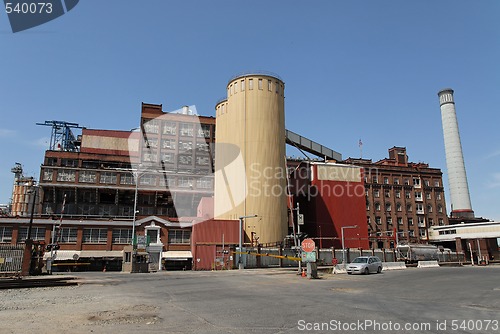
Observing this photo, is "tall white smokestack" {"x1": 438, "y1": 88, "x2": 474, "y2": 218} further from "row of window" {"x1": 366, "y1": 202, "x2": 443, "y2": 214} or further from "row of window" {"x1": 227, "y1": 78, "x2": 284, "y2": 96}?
"row of window" {"x1": 227, "y1": 78, "x2": 284, "y2": 96}

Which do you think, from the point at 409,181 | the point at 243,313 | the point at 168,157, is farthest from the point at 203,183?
the point at 243,313

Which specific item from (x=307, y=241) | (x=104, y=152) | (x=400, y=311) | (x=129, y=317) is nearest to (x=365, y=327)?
(x=400, y=311)

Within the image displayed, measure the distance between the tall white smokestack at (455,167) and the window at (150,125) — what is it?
66002 millimetres

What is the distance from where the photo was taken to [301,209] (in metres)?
63.4

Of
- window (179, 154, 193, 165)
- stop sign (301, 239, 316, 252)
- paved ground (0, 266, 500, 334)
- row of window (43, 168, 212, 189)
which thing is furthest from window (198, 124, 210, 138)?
paved ground (0, 266, 500, 334)

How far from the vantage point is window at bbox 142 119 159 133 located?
3152 inches

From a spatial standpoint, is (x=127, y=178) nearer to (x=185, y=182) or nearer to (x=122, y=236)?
(x=185, y=182)

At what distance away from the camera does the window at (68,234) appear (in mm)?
54312

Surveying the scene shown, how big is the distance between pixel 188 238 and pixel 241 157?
51.0ft

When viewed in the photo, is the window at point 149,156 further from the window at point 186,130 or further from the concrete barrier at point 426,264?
the concrete barrier at point 426,264

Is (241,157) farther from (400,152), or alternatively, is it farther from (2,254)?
(400,152)

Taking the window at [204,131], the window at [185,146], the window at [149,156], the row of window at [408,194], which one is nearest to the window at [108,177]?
the window at [149,156]

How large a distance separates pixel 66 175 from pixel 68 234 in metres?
17.3

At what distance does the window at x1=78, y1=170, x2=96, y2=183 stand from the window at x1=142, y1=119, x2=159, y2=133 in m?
15.6
